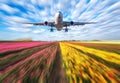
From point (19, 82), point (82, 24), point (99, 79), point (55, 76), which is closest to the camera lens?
point (19, 82)

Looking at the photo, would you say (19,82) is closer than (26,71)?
Yes

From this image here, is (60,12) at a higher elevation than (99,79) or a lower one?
higher

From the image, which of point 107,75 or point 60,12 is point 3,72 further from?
point 60,12

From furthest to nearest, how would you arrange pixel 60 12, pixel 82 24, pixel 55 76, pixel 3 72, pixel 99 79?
pixel 82 24, pixel 60 12, pixel 3 72, pixel 55 76, pixel 99 79

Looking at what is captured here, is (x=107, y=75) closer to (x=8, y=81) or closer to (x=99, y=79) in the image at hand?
(x=99, y=79)

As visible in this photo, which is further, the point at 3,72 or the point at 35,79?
the point at 3,72

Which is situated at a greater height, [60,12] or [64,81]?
[60,12]

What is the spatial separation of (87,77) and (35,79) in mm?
3258

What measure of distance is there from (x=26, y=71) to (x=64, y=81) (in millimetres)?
3315

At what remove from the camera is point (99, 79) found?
785 centimetres

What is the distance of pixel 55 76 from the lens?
835cm

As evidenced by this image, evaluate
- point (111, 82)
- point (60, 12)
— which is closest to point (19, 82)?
point (111, 82)

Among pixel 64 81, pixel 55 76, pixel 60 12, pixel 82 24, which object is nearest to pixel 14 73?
pixel 55 76

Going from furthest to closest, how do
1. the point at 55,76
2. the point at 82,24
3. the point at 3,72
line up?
the point at 82,24
the point at 3,72
the point at 55,76
